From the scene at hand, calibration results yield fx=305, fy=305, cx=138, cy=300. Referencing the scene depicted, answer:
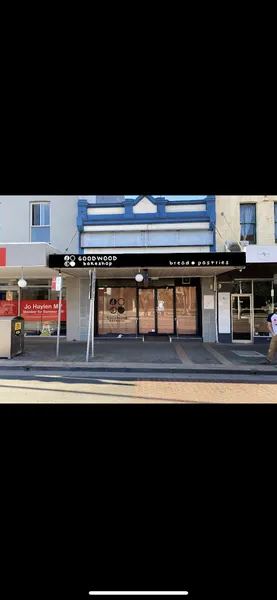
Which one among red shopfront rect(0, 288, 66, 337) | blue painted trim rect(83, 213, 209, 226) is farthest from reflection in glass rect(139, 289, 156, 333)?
red shopfront rect(0, 288, 66, 337)

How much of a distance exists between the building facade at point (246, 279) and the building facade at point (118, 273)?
14.1 inches

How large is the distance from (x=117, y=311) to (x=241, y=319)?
5604mm

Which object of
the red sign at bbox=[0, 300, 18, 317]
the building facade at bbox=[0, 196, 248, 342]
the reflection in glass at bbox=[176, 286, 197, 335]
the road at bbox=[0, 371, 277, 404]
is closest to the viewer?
the road at bbox=[0, 371, 277, 404]

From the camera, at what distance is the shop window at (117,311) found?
14.3 meters

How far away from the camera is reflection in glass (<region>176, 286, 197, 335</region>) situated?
1402 centimetres

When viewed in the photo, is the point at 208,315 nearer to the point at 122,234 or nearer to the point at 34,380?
the point at 122,234

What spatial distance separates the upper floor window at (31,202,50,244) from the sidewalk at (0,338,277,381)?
4962 mm

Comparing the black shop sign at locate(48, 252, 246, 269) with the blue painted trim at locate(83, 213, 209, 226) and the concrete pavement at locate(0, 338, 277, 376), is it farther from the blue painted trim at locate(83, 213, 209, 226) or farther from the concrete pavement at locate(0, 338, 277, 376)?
the blue painted trim at locate(83, 213, 209, 226)

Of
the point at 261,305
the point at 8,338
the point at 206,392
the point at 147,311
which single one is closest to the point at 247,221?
the point at 261,305

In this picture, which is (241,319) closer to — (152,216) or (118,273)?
(118,273)

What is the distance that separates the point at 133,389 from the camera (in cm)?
667

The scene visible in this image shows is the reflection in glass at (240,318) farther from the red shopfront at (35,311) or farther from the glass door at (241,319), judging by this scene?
the red shopfront at (35,311)
